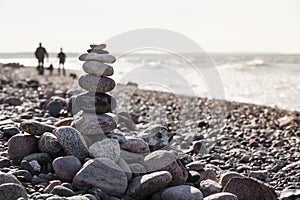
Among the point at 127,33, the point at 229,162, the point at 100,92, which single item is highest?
the point at 127,33

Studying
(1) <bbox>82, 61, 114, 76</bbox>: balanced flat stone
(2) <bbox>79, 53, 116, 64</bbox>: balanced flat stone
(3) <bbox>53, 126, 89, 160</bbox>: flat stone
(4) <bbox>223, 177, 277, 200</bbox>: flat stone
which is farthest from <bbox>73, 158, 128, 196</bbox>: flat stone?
(2) <bbox>79, 53, 116, 64</bbox>: balanced flat stone

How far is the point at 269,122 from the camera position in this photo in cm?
1209

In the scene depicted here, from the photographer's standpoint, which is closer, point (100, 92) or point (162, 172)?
point (162, 172)

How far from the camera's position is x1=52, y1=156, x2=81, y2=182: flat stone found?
5062mm

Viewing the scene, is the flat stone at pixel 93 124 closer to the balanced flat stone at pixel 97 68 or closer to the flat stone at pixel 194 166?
the balanced flat stone at pixel 97 68

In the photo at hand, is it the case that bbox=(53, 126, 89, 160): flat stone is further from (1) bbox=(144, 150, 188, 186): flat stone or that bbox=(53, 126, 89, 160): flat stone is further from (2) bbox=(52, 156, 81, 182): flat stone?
(1) bbox=(144, 150, 188, 186): flat stone

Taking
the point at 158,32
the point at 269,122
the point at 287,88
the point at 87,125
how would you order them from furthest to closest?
the point at 287,88 < the point at 269,122 < the point at 158,32 < the point at 87,125

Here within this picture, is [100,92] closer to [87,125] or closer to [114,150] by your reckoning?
[87,125]

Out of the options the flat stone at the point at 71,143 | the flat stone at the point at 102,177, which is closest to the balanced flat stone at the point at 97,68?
the flat stone at the point at 71,143

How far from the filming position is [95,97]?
6.07 meters

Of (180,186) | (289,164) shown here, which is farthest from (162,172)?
(289,164)

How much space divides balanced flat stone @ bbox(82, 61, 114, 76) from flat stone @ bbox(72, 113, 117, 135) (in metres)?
0.55

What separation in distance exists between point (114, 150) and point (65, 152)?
577 mm

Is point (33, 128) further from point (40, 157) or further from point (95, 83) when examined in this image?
point (95, 83)
